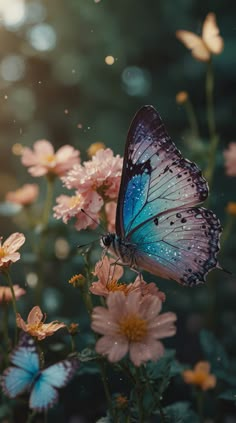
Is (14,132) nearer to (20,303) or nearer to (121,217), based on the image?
(20,303)

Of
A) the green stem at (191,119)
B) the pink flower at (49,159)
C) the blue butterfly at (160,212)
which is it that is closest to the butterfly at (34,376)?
the blue butterfly at (160,212)

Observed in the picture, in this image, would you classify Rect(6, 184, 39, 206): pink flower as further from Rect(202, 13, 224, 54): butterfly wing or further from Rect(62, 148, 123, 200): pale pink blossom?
Rect(62, 148, 123, 200): pale pink blossom

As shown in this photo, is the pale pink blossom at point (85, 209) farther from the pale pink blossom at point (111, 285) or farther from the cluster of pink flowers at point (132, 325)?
the cluster of pink flowers at point (132, 325)

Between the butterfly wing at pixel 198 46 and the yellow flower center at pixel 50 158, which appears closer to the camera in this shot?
the yellow flower center at pixel 50 158

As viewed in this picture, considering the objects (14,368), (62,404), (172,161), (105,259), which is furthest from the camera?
(62,404)

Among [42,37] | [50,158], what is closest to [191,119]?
[42,37]

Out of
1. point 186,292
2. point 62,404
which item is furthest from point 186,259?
point 186,292
